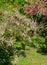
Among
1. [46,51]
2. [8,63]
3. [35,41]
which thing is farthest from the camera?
[35,41]

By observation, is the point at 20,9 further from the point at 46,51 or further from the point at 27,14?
the point at 46,51

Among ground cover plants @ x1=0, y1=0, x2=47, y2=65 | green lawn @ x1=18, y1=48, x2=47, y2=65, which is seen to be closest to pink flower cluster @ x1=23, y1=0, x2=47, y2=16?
ground cover plants @ x1=0, y1=0, x2=47, y2=65

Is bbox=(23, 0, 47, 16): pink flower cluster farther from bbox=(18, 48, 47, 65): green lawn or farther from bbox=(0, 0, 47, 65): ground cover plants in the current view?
bbox=(18, 48, 47, 65): green lawn

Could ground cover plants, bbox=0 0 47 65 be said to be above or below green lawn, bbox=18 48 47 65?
above

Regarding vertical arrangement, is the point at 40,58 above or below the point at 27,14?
below

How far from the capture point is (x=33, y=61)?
13.8 metres

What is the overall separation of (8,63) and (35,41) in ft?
12.0

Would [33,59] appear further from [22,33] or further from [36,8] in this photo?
[36,8]

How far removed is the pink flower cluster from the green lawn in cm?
321

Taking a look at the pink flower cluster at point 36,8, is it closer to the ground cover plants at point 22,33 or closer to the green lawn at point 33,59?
the ground cover plants at point 22,33

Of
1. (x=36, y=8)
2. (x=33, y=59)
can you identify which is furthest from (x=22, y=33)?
(x=36, y=8)

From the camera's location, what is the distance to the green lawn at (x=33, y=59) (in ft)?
44.3

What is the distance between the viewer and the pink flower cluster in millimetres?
17094

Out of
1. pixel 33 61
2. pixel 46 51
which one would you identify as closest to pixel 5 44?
pixel 33 61
